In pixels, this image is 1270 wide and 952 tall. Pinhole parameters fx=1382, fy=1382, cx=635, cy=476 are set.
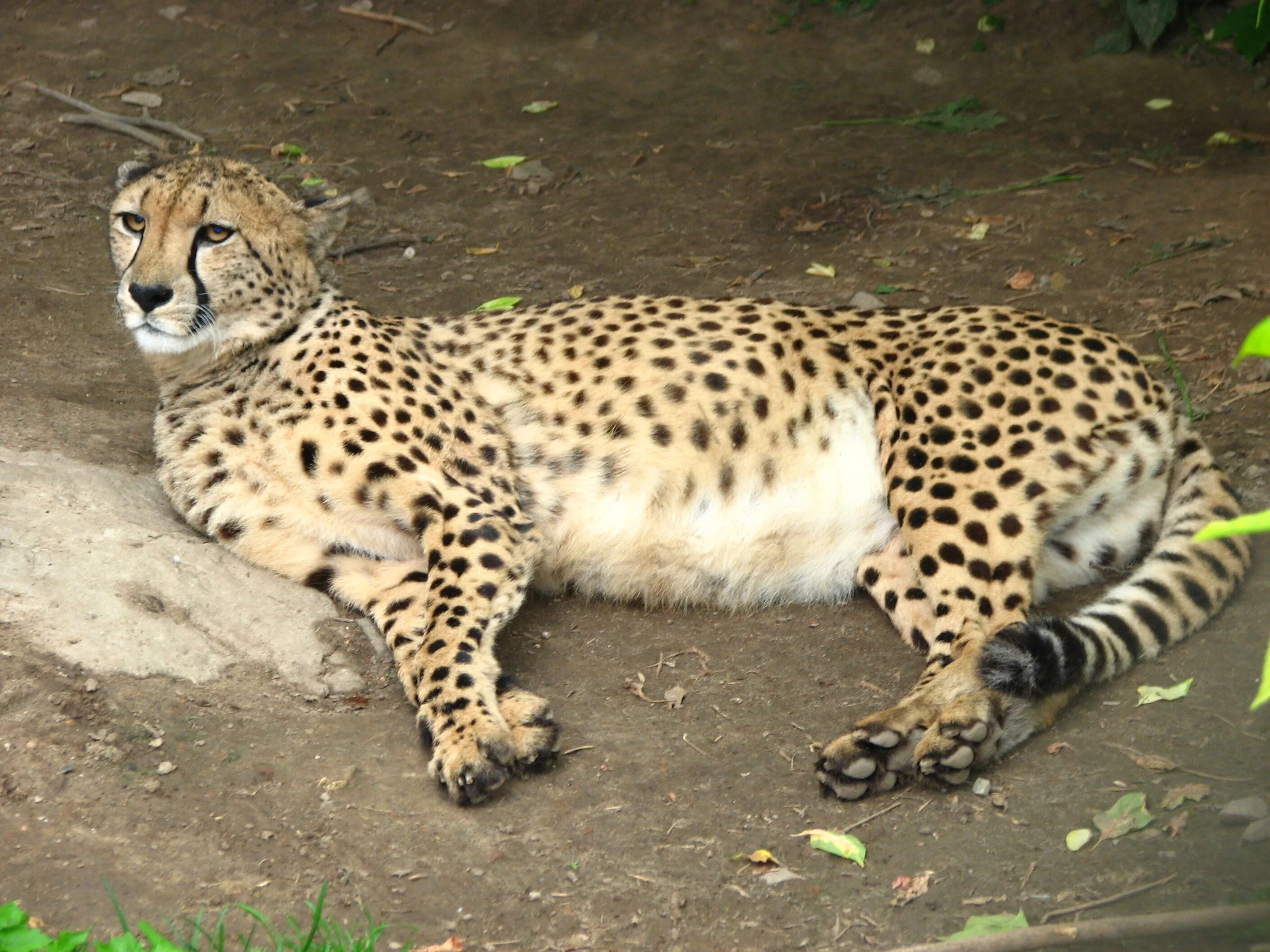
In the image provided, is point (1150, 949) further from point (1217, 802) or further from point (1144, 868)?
point (1217, 802)

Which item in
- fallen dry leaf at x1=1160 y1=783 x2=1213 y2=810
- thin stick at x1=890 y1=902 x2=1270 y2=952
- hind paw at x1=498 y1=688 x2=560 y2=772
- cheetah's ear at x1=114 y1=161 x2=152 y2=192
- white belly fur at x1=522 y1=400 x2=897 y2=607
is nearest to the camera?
thin stick at x1=890 y1=902 x2=1270 y2=952

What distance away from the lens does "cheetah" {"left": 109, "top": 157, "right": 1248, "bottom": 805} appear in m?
3.94

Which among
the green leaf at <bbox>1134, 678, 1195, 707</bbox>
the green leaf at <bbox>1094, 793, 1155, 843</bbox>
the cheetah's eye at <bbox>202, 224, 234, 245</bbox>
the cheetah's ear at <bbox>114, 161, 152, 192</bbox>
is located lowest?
the green leaf at <bbox>1134, 678, 1195, 707</bbox>

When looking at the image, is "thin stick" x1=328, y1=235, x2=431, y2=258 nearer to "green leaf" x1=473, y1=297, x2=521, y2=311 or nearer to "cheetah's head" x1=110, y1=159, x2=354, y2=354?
"green leaf" x1=473, y1=297, x2=521, y2=311

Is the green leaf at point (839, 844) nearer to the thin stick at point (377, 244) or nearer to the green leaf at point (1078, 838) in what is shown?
the green leaf at point (1078, 838)

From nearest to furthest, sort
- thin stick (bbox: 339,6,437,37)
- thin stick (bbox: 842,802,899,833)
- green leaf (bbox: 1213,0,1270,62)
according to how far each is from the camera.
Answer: thin stick (bbox: 842,802,899,833) < green leaf (bbox: 1213,0,1270,62) < thin stick (bbox: 339,6,437,37)

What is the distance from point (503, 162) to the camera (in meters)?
7.69

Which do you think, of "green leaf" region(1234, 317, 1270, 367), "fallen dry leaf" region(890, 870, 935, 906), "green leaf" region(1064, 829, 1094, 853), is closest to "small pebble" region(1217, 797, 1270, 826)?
"green leaf" region(1064, 829, 1094, 853)

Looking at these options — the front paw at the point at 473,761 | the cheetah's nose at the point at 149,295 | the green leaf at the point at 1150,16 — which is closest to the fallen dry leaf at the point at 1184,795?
the front paw at the point at 473,761

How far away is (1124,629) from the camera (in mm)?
3605

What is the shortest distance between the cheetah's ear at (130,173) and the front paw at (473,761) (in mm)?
2206

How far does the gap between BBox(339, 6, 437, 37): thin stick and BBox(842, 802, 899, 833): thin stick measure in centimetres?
742

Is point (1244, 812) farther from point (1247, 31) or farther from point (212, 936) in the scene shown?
point (1247, 31)

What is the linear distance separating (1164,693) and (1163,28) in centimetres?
577
